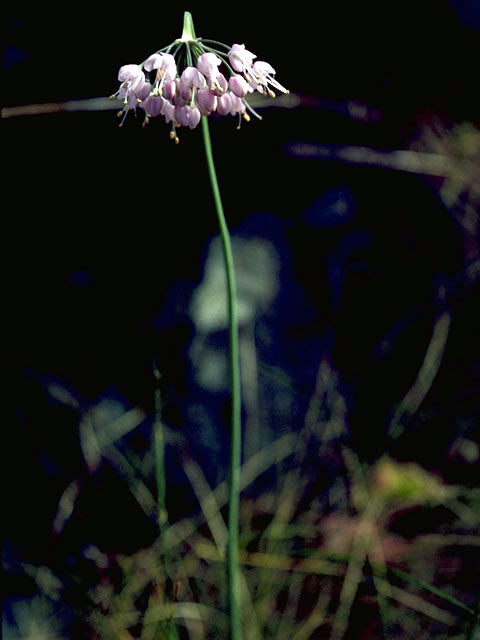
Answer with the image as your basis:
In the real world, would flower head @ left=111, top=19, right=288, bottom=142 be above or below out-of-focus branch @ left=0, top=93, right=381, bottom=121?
below

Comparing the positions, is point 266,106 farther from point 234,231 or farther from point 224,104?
point 224,104

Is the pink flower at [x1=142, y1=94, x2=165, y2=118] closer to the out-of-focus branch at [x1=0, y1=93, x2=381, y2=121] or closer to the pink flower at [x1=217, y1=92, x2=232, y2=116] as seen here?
the pink flower at [x1=217, y1=92, x2=232, y2=116]

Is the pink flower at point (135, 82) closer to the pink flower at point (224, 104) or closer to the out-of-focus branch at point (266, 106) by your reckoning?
the pink flower at point (224, 104)

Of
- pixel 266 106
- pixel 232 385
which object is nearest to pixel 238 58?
Answer: pixel 232 385

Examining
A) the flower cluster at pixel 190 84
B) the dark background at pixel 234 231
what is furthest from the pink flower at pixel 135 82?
the dark background at pixel 234 231

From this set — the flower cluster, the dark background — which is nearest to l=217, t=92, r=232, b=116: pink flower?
the flower cluster

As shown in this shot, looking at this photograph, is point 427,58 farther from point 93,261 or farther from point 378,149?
point 93,261

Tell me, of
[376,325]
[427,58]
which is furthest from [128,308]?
[427,58]

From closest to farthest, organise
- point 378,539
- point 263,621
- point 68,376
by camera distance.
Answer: point 263,621, point 378,539, point 68,376
